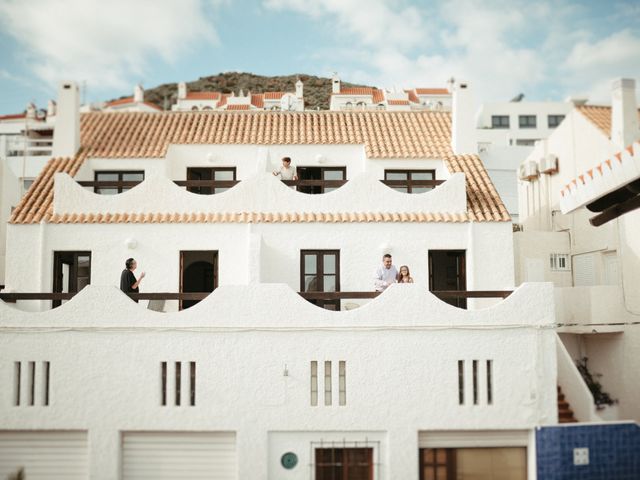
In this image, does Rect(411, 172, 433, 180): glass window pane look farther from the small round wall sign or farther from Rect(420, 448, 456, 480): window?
the small round wall sign

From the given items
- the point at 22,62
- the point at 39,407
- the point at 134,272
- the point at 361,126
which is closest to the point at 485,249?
the point at 361,126

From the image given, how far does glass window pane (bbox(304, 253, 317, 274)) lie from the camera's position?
1659cm

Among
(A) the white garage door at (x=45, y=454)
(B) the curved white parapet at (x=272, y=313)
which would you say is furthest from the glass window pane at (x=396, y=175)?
(A) the white garage door at (x=45, y=454)

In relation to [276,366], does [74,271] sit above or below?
above

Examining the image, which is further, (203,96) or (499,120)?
(499,120)

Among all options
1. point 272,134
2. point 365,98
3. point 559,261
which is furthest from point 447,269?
point 365,98

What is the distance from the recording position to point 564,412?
15.5 meters

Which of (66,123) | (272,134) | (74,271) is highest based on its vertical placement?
(66,123)

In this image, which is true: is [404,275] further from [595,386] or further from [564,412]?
[595,386]

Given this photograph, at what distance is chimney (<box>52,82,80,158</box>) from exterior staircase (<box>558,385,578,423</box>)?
51.9ft

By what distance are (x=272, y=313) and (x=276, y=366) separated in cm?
116

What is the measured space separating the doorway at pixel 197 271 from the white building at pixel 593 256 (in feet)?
30.2

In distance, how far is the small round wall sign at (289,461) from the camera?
1363 cm

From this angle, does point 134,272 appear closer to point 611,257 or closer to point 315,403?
point 315,403
